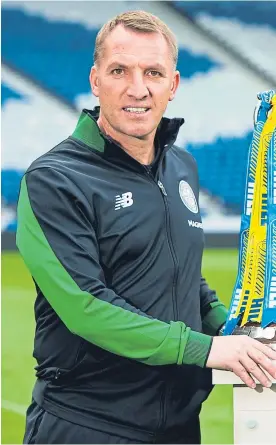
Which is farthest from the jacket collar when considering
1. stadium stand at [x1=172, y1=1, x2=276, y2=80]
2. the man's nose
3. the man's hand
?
stadium stand at [x1=172, y1=1, x2=276, y2=80]

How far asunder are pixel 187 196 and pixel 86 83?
5.71 metres

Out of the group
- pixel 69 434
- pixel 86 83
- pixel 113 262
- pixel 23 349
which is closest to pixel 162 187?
pixel 113 262

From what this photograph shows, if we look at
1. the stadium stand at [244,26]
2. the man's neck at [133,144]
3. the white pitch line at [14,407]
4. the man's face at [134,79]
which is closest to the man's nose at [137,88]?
the man's face at [134,79]

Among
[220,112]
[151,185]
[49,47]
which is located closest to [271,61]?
[220,112]

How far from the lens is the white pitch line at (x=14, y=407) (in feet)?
13.9

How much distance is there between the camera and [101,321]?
185 cm

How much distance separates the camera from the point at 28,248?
6.30 feet

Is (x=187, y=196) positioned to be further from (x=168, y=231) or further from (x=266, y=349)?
(x=266, y=349)

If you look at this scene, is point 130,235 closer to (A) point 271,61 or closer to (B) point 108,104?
(B) point 108,104

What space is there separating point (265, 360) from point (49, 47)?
634 cm

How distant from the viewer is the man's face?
1.96 meters

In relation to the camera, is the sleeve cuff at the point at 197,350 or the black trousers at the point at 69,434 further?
the black trousers at the point at 69,434

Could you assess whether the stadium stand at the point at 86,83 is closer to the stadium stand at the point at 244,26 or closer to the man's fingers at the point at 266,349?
the stadium stand at the point at 244,26

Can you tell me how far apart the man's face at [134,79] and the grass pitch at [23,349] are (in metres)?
2.18
